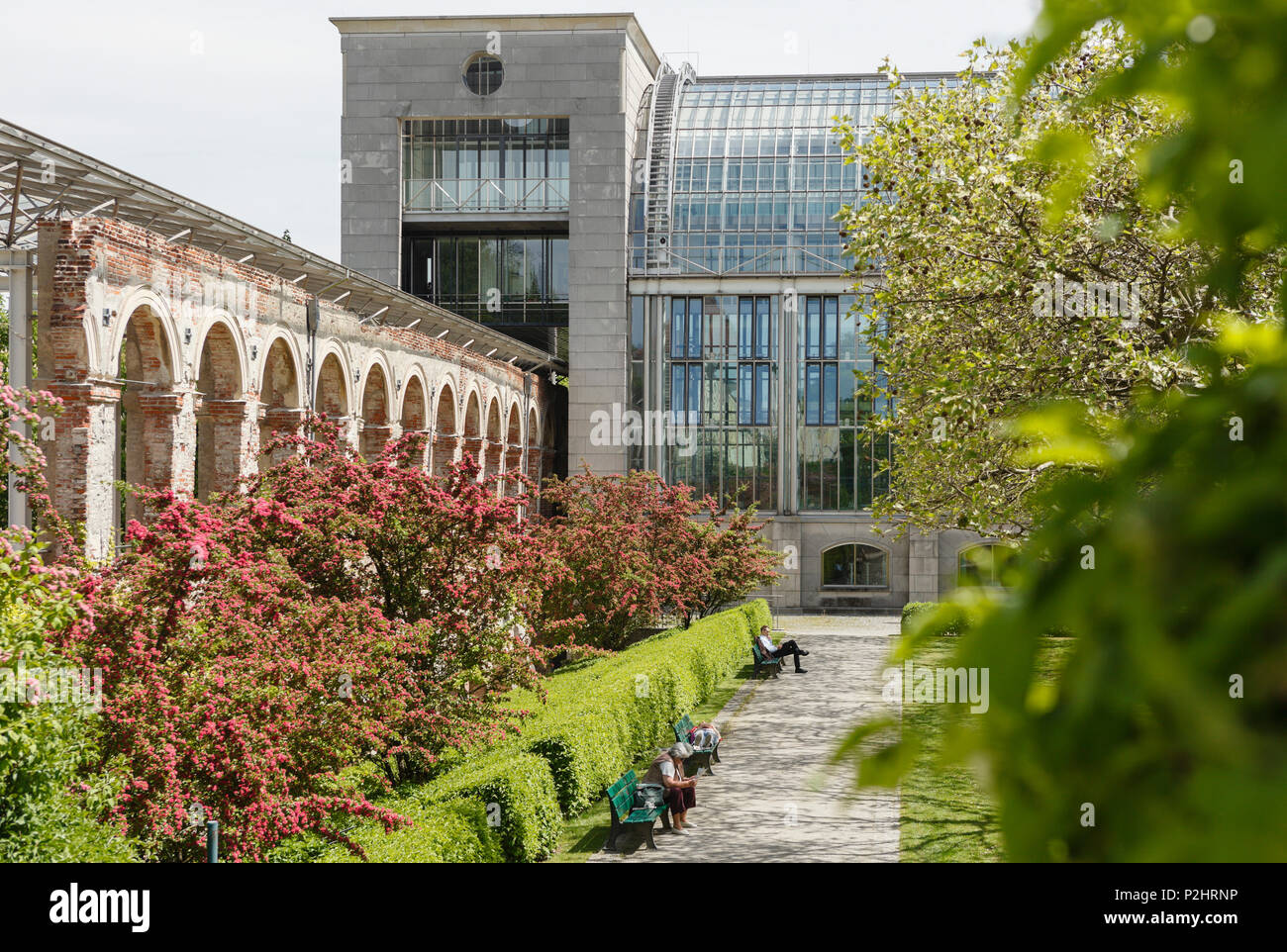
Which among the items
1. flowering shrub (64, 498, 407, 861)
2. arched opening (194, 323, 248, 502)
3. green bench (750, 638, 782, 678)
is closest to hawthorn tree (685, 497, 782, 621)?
green bench (750, 638, 782, 678)

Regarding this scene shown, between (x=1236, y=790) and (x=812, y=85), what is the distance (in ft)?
163

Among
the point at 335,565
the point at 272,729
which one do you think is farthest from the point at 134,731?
the point at 335,565

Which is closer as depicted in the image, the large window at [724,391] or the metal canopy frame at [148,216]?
the metal canopy frame at [148,216]

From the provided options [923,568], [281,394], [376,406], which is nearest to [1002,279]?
[281,394]

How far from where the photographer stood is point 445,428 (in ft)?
117

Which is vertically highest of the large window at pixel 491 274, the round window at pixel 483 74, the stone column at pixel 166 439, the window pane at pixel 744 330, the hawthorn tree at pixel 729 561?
the round window at pixel 483 74

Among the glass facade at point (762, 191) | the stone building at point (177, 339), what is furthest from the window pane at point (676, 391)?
the stone building at point (177, 339)

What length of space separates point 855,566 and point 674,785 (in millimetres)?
29491

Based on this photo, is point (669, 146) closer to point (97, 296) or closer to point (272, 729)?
point (97, 296)

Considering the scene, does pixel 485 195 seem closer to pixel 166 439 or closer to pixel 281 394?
pixel 281 394

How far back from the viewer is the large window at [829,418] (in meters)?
42.4

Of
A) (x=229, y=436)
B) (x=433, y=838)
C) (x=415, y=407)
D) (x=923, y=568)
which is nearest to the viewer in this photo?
(x=433, y=838)

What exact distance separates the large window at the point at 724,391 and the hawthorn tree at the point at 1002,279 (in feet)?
91.1

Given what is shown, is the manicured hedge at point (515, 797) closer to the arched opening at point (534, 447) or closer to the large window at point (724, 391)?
the large window at point (724, 391)
